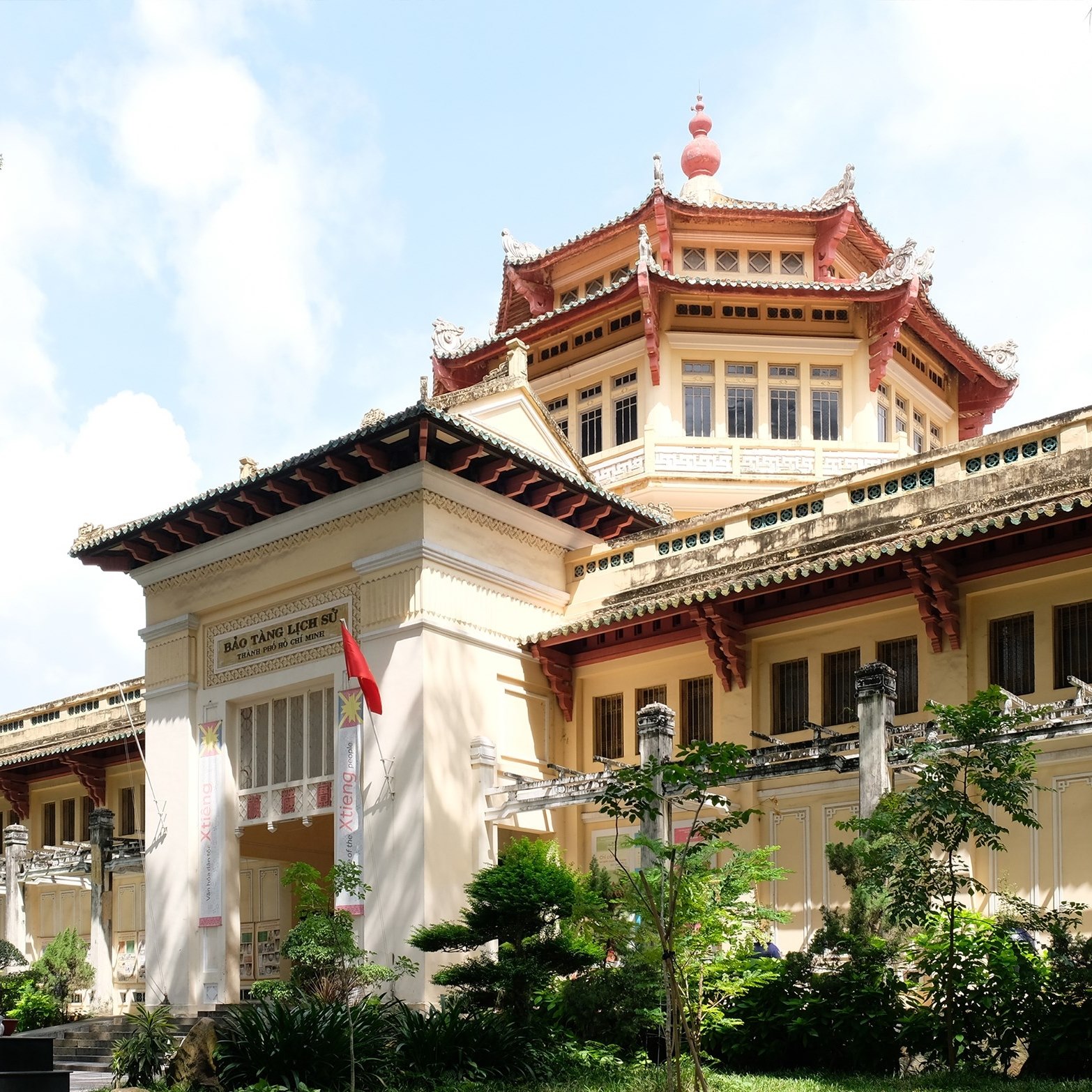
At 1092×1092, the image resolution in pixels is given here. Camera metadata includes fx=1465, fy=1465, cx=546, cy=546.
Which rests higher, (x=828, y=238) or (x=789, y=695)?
(x=828, y=238)

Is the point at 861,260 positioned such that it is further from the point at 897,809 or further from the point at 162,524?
the point at 897,809

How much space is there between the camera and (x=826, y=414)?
33938mm

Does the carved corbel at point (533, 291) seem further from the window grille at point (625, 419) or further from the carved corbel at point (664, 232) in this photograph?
the window grille at point (625, 419)

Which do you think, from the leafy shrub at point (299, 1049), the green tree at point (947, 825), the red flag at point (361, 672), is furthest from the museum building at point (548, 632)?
the leafy shrub at point (299, 1049)

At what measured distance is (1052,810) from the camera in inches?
771

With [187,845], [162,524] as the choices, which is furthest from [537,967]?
[162,524]

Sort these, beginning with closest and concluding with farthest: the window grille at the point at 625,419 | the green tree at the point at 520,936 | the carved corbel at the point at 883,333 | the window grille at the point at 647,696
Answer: the green tree at the point at 520,936 < the window grille at the point at 647,696 < the carved corbel at the point at 883,333 < the window grille at the point at 625,419

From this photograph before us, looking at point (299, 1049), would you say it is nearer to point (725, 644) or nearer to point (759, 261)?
point (725, 644)

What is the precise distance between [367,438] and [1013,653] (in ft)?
34.0

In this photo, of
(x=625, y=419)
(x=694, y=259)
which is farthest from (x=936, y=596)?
(x=694, y=259)

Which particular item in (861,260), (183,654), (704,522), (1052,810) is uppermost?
(861,260)

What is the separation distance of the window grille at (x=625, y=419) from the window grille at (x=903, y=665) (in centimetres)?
1285

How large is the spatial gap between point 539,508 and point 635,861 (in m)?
6.64

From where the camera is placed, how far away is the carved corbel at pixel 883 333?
33.3m
